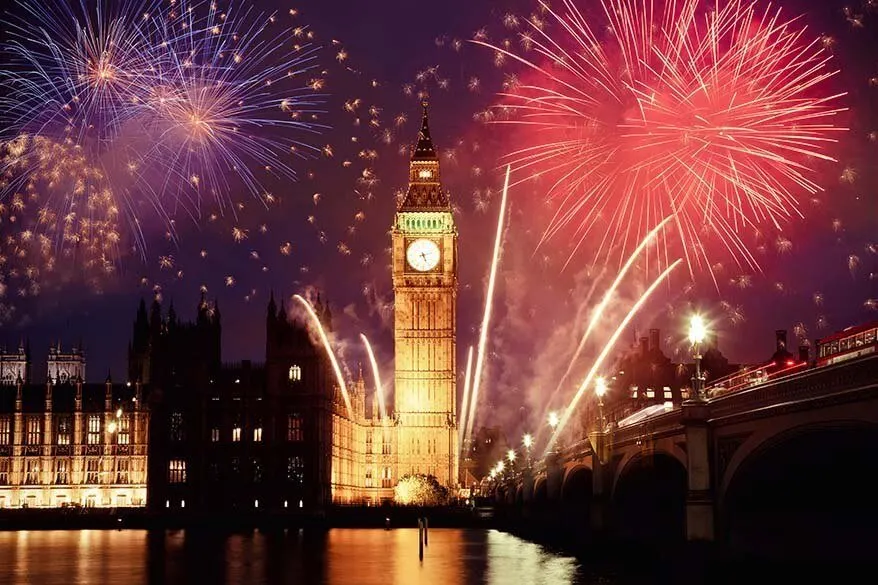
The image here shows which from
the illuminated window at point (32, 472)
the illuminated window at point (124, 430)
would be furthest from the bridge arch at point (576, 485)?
the illuminated window at point (32, 472)

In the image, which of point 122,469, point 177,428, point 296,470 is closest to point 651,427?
point 296,470

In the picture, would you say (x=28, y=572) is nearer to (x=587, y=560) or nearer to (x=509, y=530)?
(x=587, y=560)

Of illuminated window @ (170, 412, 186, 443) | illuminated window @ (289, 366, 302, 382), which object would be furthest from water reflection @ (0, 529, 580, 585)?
illuminated window @ (289, 366, 302, 382)

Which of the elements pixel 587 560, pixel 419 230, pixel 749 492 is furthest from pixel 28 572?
pixel 419 230

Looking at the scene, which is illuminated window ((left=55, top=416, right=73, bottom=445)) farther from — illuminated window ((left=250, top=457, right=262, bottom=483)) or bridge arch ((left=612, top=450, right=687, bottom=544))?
bridge arch ((left=612, top=450, right=687, bottom=544))

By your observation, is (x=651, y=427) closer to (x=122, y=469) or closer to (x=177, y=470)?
(x=177, y=470)

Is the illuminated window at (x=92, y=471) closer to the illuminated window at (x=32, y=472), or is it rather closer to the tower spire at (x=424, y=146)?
the illuminated window at (x=32, y=472)
